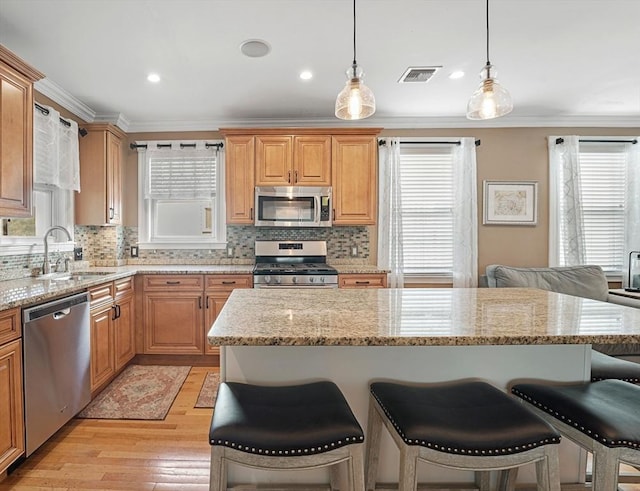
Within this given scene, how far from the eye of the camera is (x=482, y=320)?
4.12 feet

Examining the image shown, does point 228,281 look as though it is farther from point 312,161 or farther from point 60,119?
point 60,119

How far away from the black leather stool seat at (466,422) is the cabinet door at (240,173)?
8.96 ft

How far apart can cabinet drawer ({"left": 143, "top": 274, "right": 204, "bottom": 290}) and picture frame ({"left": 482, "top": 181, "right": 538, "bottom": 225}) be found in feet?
10.4

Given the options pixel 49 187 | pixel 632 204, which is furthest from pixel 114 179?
pixel 632 204

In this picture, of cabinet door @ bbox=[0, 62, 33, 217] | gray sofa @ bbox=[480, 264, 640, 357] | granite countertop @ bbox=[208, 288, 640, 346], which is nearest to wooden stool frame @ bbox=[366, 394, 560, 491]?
granite countertop @ bbox=[208, 288, 640, 346]

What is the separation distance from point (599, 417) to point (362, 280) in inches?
93.0

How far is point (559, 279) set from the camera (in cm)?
A: 319

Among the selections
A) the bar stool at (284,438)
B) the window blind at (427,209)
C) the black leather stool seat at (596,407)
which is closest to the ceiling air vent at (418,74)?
the window blind at (427,209)

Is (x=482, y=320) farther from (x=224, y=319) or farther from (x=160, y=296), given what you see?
(x=160, y=296)

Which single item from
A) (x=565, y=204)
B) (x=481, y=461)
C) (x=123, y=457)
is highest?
(x=565, y=204)

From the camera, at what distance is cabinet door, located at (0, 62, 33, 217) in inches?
80.5

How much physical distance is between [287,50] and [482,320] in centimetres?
217

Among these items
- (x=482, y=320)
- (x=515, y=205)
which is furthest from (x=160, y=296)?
(x=515, y=205)

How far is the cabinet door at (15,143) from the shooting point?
2045mm
